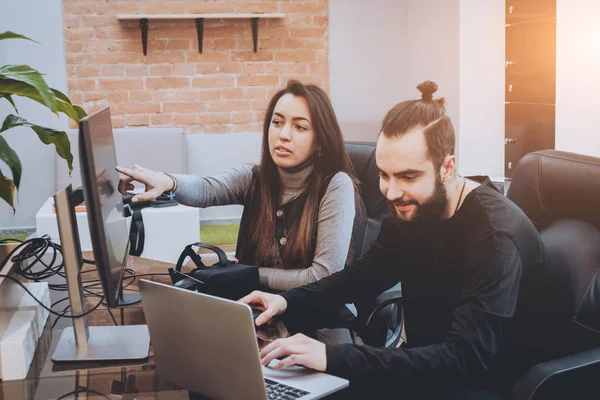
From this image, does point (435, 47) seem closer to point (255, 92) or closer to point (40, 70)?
point (255, 92)

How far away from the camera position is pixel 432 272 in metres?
1.71

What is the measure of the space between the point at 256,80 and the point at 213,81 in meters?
0.31

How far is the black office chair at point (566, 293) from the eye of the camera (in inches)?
62.7

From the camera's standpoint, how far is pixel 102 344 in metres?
1.55

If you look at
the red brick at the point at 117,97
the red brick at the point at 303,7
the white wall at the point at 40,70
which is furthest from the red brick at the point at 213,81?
the white wall at the point at 40,70

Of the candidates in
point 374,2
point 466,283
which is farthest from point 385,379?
point 374,2

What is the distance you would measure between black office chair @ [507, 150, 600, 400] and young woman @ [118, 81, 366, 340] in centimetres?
56

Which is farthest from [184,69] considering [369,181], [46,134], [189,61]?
[46,134]

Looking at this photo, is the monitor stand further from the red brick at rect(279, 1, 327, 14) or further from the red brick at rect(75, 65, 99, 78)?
the red brick at rect(279, 1, 327, 14)

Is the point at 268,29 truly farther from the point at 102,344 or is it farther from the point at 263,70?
the point at 102,344

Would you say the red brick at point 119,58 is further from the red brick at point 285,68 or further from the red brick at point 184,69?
the red brick at point 285,68

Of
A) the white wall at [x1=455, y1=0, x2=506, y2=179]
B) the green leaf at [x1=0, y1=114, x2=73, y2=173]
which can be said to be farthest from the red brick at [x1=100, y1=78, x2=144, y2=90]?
the green leaf at [x1=0, y1=114, x2=73, y2=173]

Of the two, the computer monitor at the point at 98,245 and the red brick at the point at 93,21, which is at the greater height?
the red brick at the point at 93,21

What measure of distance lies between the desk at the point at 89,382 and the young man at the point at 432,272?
0.21m
